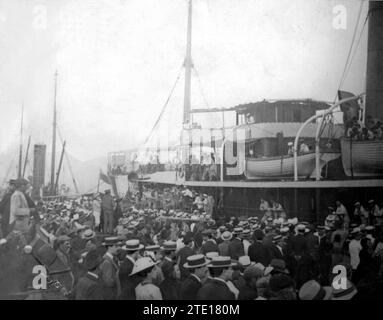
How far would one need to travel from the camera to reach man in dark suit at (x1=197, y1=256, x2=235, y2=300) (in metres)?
2.82

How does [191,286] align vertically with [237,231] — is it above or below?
below

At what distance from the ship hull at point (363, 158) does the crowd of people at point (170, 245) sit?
0.41 meters

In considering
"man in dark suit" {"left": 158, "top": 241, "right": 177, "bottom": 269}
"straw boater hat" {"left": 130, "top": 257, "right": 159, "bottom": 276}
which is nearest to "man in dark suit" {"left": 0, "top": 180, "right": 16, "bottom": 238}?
"man in dark suit" {"left": 158, "top": 241, "right": 177, "bottom": 269}

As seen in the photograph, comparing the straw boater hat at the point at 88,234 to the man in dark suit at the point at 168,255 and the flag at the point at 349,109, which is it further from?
the flag at the point at 349,109

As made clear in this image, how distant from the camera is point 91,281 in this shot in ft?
10.7

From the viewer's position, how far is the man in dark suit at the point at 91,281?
A: 3.28 m

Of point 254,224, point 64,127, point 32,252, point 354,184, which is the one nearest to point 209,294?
point 254,224

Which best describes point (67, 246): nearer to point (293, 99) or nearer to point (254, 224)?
point (254, 224)

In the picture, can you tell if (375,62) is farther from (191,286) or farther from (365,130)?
(191,286)

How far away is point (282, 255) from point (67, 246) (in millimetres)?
2483

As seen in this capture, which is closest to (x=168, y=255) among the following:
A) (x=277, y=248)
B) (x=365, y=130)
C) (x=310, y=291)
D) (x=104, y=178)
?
(x=277, y=248)

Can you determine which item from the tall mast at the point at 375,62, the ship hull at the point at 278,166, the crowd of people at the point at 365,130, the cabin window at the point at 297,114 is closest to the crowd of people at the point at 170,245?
the ship hull at the point at 278,166

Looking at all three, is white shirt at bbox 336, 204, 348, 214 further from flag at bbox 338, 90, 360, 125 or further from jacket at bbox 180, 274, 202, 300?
jacket at bbox 180, 274, 202, 300

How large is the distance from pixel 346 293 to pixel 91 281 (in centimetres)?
263
